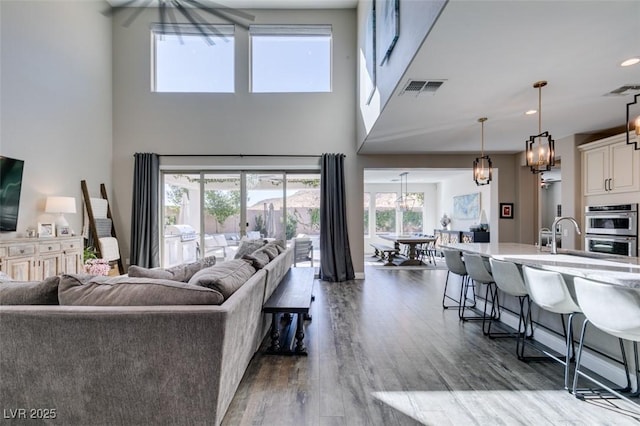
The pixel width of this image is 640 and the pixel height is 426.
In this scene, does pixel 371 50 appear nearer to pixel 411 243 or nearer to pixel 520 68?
pixel 520 68

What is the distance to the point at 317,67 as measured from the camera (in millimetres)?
6523

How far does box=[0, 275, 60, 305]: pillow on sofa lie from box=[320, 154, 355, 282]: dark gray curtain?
15.6ft

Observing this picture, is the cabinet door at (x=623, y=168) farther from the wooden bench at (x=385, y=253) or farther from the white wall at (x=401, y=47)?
the wooden bench at (x=385, y=253)

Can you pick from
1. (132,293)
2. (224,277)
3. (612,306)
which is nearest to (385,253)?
(612,306)

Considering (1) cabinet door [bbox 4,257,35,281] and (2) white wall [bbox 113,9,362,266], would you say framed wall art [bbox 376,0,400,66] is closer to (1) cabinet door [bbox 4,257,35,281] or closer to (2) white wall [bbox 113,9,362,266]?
(2) white wall [bbox 113,9,362,266]

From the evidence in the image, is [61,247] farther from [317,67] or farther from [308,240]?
[317,67]

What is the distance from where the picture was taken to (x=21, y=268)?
3703 mm

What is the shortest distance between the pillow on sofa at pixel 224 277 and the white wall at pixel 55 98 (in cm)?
377

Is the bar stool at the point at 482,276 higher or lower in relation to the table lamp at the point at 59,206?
lower

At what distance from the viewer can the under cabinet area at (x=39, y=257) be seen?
3.56 m

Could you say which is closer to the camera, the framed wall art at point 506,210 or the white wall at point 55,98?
the white wall at point 55,98

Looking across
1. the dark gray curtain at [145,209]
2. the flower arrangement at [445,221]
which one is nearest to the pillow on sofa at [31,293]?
the dark gray curtain at [145,209]

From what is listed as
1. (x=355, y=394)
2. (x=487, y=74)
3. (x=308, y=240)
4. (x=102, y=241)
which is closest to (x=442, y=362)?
(x=355, y=394)

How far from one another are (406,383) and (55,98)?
618 cm
